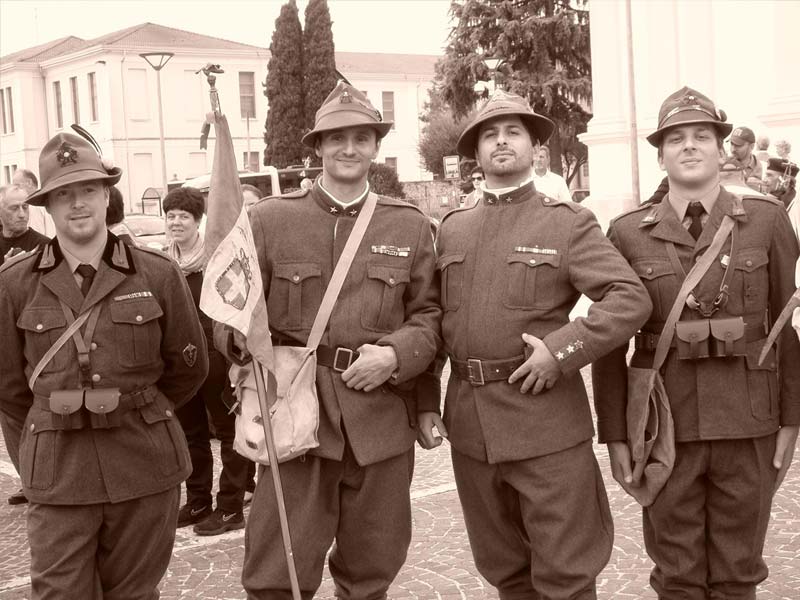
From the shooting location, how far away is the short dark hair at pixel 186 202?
6844 mm

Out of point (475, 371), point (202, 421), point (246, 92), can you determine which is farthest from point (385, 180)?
point (475, 371)

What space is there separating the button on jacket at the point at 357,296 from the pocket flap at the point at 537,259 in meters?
0.37

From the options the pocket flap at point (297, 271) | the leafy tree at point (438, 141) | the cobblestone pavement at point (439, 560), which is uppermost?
the leafy tree at point (438, 141)

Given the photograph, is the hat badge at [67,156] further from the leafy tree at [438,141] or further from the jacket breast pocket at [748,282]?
the leafy tree at [438,141]

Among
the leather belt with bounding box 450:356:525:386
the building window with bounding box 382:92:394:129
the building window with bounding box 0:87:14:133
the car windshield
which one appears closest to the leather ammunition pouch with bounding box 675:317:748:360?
the leather belt with bounding box 450:356:525:386

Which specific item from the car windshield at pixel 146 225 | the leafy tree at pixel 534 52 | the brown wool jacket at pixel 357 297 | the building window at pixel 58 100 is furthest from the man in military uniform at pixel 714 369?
the building window at pixel 58 100

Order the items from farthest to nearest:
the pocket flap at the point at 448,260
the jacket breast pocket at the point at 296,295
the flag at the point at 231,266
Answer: the pocket flap at the point at 448,260 → the jacket breast pocket at the point at 296,295 → the flag at the point at 231,266

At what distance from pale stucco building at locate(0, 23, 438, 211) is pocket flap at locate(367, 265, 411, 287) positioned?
5182 cm

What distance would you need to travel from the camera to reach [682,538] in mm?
4117

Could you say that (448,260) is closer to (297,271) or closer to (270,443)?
(297,271)

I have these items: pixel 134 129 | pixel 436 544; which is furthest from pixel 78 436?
pixel 134 129

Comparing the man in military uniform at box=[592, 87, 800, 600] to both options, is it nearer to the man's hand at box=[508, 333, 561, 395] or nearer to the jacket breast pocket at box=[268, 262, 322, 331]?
the man's hand at box=[508, 333, 561, 395]

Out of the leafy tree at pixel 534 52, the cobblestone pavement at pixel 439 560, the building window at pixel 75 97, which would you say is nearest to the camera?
the cobblestone pavement at pixel 439 560

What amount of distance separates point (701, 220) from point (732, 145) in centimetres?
500
